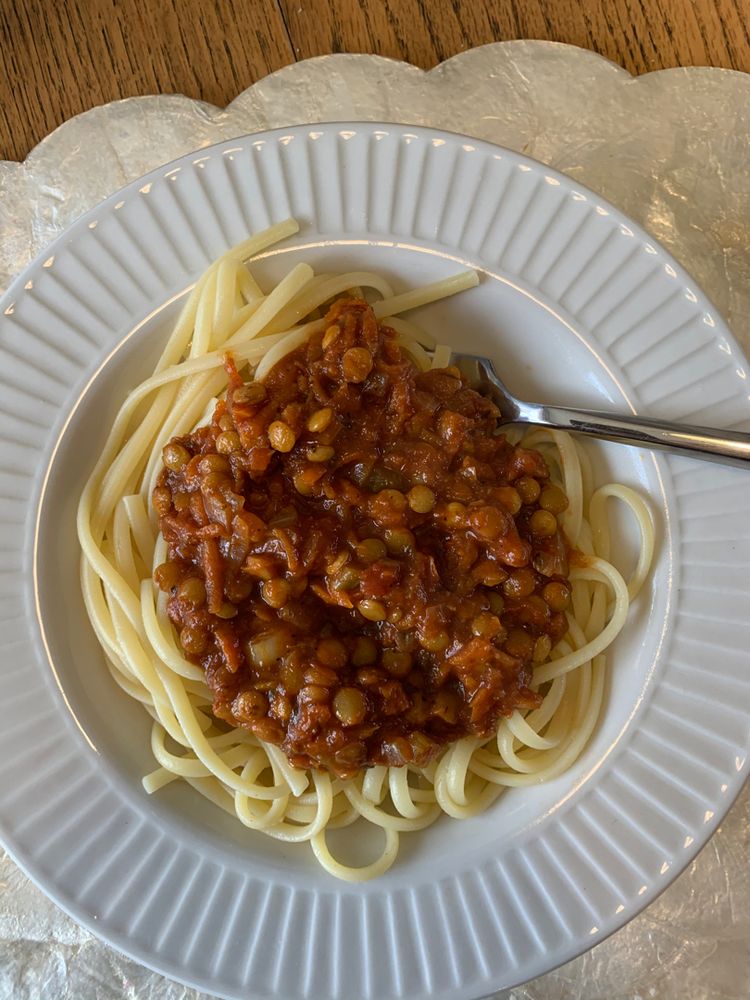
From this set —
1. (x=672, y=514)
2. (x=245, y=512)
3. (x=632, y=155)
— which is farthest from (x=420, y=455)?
(x=632, y=155)

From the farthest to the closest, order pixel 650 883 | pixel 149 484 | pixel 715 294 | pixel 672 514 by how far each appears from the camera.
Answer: pixel 715 294 < pixel 149 484 < pixel 672 514 < pixel 650 883

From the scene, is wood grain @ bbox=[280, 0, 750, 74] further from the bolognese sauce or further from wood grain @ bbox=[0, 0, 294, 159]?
the bolognese sauce

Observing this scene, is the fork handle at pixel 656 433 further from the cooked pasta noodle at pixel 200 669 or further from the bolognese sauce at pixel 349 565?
the bolognese sauce at pixel 349 565

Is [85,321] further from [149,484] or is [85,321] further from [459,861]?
[459,861]

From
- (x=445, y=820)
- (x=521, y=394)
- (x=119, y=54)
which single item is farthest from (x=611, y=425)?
(x=119, y=54)

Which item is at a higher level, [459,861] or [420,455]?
[420,455]

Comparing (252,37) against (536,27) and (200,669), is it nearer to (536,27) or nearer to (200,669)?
(536,27)
